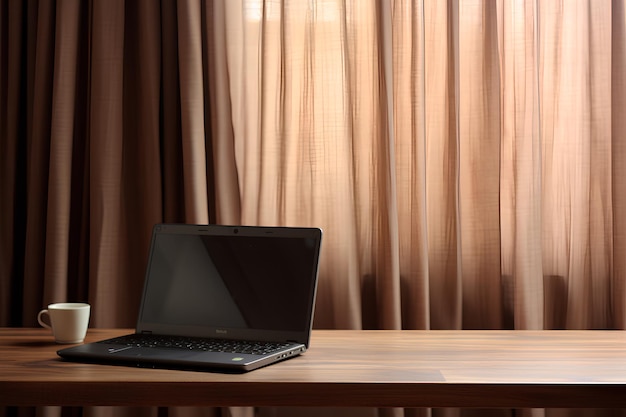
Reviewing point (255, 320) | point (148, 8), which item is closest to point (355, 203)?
point (255, 320)

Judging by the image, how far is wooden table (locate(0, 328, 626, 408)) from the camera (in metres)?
1.08

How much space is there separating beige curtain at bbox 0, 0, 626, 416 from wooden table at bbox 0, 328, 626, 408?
60cm

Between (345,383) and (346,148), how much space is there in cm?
87

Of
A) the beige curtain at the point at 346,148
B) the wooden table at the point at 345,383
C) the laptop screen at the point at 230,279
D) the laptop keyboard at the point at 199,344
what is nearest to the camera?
the wooden table at the point at 345,383

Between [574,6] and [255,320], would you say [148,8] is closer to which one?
[255,320]

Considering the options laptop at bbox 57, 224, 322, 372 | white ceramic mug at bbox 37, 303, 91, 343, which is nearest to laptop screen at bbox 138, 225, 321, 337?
laptop at bbox 57, 224, 322, 372

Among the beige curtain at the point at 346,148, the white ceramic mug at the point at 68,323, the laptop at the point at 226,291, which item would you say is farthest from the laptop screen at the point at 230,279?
the beige curtain at the point at 346,148

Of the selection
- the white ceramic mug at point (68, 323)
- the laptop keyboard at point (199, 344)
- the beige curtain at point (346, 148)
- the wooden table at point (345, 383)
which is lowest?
the wooden table at point (345, 383)

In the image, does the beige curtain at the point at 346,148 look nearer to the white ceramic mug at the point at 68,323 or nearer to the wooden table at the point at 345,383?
the white ceramic mug at the point at 68,323

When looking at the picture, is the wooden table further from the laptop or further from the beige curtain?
the beige curtain

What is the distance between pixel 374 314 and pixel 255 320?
581 mm

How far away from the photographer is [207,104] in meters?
1.87

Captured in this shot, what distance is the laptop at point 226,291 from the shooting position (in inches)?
52.6

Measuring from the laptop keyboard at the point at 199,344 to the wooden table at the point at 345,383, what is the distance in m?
0.06
